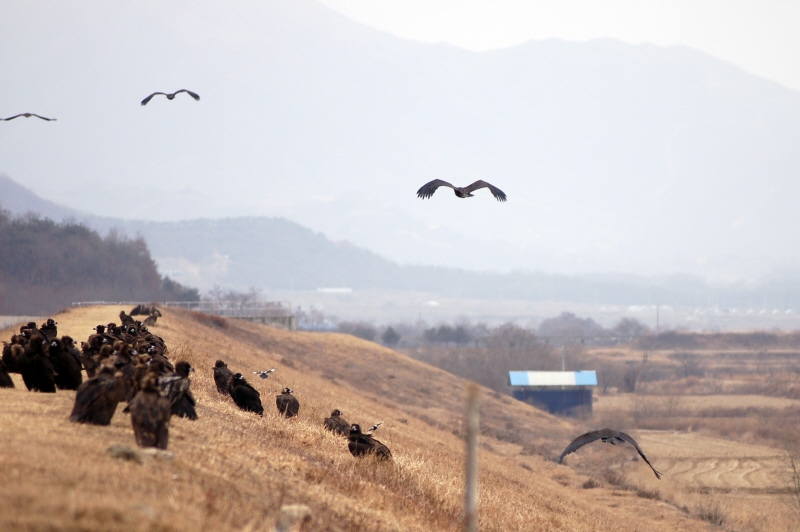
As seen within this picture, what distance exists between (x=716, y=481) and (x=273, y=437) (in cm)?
3637

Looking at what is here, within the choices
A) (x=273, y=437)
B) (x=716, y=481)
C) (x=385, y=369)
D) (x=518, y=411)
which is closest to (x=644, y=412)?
(x=518, y=411)

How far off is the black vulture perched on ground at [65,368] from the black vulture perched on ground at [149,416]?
14.3ft

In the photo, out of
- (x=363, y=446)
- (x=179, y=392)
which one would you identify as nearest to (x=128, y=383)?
(x=179, y=392)

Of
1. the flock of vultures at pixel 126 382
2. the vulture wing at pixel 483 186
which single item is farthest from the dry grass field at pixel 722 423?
the flock of vultures at pixel 126 382

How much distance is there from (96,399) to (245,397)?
7.66m

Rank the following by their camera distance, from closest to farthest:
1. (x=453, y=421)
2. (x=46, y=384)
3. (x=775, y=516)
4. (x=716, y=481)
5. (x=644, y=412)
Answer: (x=46, y=384) < (x=775, y=516) < (x=716, y=481) < (x=453, y=421) < (x=644, y=412)

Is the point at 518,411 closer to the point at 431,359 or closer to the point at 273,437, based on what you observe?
the point at 431,359

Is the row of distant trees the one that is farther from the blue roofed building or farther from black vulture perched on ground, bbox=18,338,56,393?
black vulture perched on ground, bbox=18,338,56,393

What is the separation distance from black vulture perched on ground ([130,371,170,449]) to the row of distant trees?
271ft

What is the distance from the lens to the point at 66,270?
345 ft

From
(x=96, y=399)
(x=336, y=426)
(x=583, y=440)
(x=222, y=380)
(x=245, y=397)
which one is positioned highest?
(x=96, y=399)

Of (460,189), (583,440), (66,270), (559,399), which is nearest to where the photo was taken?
(460,189)

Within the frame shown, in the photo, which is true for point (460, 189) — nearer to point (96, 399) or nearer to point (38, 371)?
point (38, 371)

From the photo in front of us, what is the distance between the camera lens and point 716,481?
46.6 meters
